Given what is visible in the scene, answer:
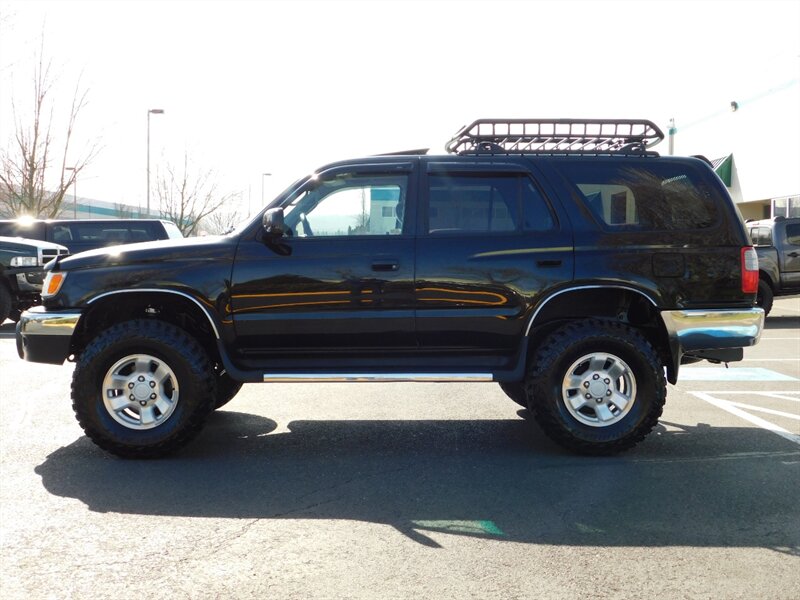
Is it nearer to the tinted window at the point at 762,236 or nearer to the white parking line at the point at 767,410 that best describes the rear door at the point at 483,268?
the white parking line at the point at 767,410

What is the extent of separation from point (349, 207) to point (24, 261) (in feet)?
33.0

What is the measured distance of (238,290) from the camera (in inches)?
225

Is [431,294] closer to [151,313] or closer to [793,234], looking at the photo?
[151,313]

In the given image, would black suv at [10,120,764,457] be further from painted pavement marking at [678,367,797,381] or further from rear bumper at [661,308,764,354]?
painted pavement marking at [678,367,797,381]

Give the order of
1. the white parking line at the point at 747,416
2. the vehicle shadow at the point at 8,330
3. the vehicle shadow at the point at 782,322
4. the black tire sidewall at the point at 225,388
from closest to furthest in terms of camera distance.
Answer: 1. the white parking line at the point at 747,416
2. the black tire sidewall at the point at 225,388
3. the vehicle shadow at the point at 8,330
4. the vehicle shadow at the point at 782,322

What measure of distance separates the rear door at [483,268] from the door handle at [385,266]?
0.16m

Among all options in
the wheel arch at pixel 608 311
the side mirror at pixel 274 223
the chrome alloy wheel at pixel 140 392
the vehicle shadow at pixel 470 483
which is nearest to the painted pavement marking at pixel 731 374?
the vehicle shadow at pixel 470 483

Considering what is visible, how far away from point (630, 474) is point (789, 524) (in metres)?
1.13

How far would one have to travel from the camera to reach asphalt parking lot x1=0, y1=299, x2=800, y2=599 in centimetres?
352

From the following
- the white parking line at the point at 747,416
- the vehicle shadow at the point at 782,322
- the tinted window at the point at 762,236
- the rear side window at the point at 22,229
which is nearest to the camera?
the white parking line at the point at 747,416

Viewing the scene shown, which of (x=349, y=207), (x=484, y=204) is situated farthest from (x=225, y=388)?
(x=484, y=204)

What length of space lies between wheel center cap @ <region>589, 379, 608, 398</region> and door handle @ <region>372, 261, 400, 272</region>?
1.55m

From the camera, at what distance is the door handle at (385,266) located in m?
5.70

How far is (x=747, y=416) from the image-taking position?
7.04 meters
